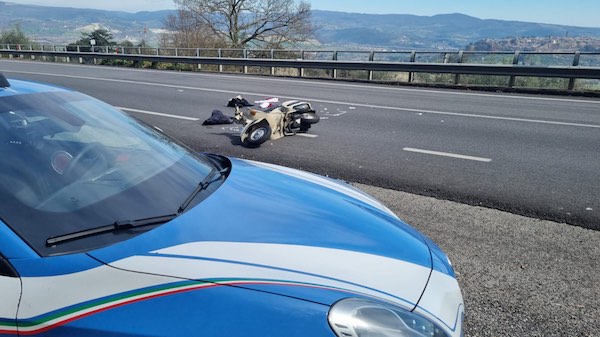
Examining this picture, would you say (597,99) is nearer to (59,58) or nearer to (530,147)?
(530,147)

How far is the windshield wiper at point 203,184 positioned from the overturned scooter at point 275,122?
438 centimetres

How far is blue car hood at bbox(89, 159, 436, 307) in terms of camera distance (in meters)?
1.57

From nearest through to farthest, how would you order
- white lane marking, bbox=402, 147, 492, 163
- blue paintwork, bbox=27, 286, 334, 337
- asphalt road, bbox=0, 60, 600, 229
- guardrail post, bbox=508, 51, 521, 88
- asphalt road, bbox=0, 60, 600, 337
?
blue paintwork, bbox=27, 286, 334, 337 < asphalt road, bbox=0, 60, 600, 337 < asphalt road, bbox=0, 60, 600, 229 < white lane marking, bbox=402, 147, 492, 163 < guardrail post, bbox=508, 51, 521, 88

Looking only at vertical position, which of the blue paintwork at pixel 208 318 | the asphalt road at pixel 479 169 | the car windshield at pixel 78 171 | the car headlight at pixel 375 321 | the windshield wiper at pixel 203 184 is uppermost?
the car windshield at pixel 78 171

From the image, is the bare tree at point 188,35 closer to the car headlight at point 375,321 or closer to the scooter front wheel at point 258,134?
the scooter front wheel at point 258,134

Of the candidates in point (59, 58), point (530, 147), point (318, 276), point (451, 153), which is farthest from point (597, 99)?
point (59, 58)

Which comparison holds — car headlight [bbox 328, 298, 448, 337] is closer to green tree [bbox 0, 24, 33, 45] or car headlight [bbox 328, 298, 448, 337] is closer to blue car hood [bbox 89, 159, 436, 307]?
blue car hood [bbox 89, 159, 436, 307]

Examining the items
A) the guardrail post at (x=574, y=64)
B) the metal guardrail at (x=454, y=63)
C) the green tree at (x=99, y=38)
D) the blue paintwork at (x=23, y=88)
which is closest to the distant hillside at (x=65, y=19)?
the green tree at (x=99, y=38)

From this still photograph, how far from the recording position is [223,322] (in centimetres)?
139

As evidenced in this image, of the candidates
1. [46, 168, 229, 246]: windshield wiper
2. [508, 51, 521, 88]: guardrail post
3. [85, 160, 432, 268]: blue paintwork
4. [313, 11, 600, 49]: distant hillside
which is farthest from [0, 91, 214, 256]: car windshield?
[313, 11, 600, 49]: distant hillside

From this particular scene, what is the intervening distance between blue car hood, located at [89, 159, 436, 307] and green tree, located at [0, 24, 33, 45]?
4965 centimetres

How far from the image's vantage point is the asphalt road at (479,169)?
2963 mm

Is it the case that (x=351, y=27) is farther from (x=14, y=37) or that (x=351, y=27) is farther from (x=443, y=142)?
(x=443, y=142)

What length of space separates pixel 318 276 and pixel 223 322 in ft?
1.32
